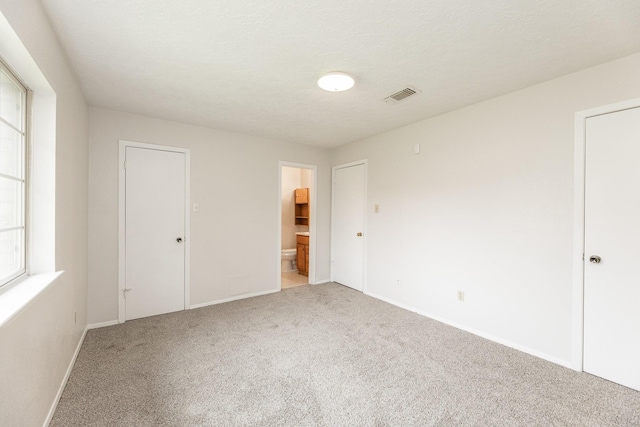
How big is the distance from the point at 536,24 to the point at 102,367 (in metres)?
3.92

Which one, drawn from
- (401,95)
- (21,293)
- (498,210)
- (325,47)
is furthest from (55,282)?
(498,210)

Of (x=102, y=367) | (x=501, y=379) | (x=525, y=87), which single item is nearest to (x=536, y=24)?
(x=525, y=87)

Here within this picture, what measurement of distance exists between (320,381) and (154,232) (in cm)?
260

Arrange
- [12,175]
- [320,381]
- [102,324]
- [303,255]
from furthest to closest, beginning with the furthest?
[303,255] < [102,324] < [320,381] < [12,175]

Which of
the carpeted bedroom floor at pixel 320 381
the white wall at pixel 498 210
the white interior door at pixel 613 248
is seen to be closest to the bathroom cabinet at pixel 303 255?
the white wall at pixel 498 210

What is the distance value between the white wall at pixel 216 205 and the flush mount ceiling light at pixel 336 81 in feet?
6.47

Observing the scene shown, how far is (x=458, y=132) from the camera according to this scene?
3027 millimetres

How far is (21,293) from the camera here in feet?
4.68

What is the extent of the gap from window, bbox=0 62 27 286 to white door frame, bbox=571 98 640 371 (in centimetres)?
378

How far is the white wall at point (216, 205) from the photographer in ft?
10.0

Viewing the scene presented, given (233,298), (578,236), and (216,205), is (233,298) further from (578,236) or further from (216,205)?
(578,236)

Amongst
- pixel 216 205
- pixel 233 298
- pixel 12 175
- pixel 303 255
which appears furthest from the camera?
pixel 303 255

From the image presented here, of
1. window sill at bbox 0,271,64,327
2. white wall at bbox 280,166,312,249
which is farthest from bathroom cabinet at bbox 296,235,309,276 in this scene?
window sill at bbox 0,271,64,327

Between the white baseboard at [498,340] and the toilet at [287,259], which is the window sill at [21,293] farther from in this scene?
the toilet at [287,259]
